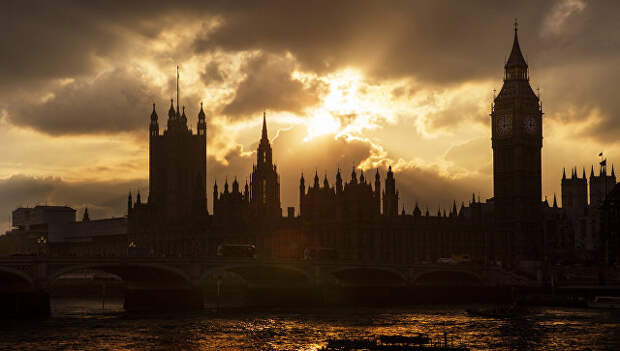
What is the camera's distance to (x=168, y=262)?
111m

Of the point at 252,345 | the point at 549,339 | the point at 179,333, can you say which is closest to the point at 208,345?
the point at 252,345

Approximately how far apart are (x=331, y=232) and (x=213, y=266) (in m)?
60.1

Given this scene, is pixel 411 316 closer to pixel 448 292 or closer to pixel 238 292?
pixel 448 292

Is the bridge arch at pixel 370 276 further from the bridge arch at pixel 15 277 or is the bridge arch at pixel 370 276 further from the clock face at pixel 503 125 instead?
the clock face at pixel 503 125

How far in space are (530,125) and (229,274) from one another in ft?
231

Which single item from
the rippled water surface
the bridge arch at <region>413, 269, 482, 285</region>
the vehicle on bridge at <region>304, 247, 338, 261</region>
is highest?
the vehicle on bridge at <region>304, 247, 338, 261</region>

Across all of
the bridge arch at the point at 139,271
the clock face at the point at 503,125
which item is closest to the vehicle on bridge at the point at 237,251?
the bridge arch at the point at 139,271

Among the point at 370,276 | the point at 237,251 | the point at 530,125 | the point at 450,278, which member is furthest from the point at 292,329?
the point at 530,125

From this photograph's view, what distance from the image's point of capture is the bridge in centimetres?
10112

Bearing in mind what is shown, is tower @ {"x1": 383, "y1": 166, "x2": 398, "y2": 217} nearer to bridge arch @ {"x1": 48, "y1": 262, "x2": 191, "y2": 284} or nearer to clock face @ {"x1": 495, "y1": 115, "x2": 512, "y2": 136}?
clock face @ {"x1": 495, "y1": 115, "x2": 512, "y2": 136}

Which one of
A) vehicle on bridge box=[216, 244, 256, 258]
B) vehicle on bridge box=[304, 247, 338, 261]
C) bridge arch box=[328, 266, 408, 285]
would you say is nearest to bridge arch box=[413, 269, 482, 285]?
bridge arch box=[328, 266, 408, 285]

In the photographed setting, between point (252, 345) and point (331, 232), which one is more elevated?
point (331, 232)

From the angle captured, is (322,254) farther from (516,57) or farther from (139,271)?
(516,57)

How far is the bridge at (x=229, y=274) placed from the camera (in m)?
101
